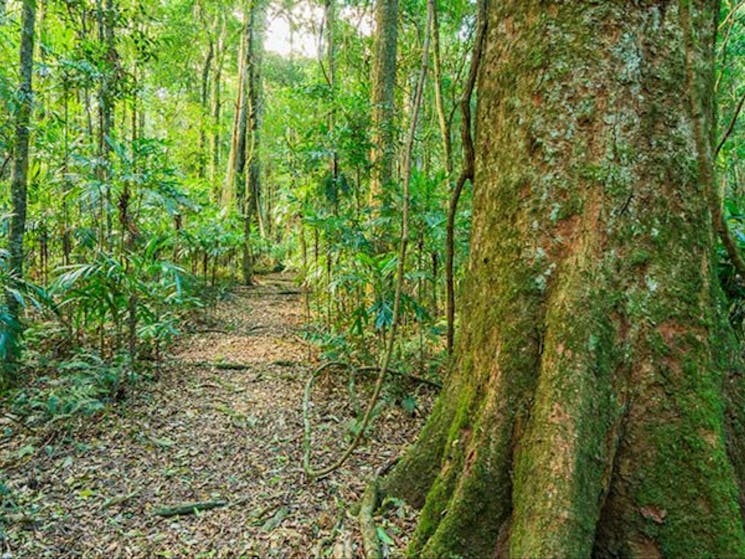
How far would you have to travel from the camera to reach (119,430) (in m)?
3.40

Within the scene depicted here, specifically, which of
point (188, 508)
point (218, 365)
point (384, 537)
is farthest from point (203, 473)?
point (218, 365)

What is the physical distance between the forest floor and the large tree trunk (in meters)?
0.73

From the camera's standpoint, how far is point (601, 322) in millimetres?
1670

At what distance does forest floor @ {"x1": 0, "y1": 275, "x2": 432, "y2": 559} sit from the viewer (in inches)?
87.8

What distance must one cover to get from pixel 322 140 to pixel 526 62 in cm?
353

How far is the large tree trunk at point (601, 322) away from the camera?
1593 millimetres

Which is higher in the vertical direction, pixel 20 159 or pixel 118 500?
pixel 20 159

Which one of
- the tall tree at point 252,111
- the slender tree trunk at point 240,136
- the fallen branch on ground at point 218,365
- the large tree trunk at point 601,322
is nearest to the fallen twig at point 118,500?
the large tree trunk at point 601,322

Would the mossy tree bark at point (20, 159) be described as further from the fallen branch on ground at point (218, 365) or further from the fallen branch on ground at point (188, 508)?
the fallen branch on ground at point (188, 508)

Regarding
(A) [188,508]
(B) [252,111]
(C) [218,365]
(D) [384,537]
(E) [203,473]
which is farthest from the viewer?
(B) [252,111]

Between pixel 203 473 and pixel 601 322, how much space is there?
2434 mm

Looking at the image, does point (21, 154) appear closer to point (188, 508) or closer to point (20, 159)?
point (20, 159)

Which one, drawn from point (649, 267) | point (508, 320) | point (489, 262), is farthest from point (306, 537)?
point (649, 267)

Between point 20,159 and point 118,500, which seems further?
point 20,159
